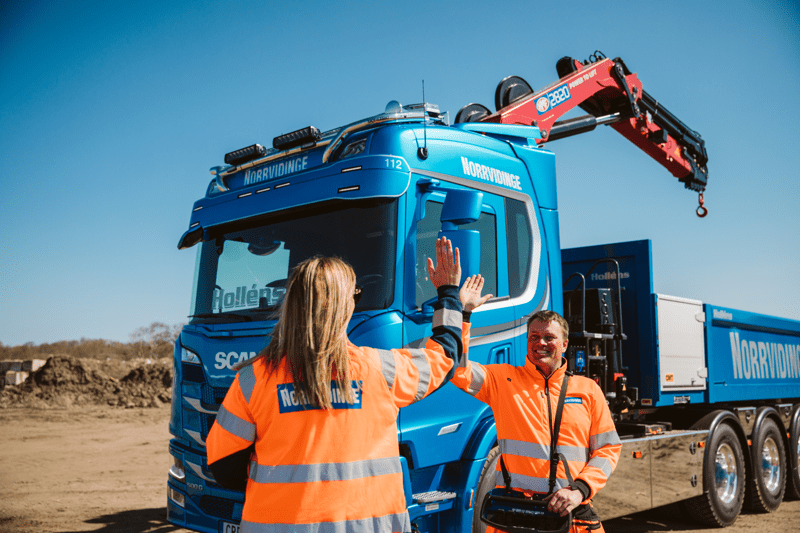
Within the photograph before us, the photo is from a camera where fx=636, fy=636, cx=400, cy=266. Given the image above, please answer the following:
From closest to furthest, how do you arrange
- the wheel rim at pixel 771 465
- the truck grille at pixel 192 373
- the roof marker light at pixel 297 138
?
the truck grille at pixel 192 373 → the roof marker light at pixel 297 138 → the wheel rim at pixel 771 465

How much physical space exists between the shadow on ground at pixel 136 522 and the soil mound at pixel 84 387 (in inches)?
564

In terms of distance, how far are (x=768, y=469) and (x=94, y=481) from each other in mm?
9642

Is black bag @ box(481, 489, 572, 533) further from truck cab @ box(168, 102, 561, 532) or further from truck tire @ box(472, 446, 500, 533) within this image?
truck tire @ box(472, 446, 500, 533)

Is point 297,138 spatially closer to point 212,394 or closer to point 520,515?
point 212,394

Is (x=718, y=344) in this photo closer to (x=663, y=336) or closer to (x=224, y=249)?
(x=663, y=336)

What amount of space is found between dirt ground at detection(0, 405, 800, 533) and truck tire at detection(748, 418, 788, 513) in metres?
0.19

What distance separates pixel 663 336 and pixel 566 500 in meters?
3.94

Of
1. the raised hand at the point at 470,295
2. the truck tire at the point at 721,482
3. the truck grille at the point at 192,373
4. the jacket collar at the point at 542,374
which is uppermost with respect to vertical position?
Result: the raised hand at the point at 470,295

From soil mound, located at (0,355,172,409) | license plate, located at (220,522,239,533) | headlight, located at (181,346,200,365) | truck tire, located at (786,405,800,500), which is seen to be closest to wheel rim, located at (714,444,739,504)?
truck tire, located at (786,405,800,500)

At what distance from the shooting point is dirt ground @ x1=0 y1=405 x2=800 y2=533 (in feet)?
23.5

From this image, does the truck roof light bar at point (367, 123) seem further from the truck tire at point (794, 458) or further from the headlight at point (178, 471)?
the truck tire at point (794, 458)

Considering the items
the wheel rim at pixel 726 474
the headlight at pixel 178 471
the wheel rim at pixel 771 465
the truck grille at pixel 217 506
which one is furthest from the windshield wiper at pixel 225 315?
the wheel rim at pixel 771 465

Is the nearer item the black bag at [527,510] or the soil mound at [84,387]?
the black bag at [527,510]

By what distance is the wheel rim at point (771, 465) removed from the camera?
7.88 meters
